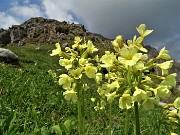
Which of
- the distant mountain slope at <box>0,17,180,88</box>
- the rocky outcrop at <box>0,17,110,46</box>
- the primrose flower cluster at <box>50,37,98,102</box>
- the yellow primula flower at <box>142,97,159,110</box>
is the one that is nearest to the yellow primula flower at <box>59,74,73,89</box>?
the primrose flower cluster at <box>50,37,98,102</box>

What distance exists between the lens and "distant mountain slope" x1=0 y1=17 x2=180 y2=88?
88.9 m

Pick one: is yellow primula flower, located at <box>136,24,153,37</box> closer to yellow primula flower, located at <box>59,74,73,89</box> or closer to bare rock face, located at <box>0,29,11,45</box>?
yellow primula flower, located at <box>59,74,73,89</box>

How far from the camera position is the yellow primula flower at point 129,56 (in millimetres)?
3291

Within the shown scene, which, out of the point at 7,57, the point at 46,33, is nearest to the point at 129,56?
the point at 7,57

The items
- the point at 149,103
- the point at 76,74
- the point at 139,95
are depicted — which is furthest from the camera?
the point at 76,74

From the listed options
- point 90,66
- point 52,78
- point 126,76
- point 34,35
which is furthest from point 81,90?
point 34,35

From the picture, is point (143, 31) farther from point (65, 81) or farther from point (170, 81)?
point (65, 81)

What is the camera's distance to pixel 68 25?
330ft

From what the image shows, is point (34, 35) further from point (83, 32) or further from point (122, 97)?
point (122, 97)

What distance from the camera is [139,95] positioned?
3211 mm

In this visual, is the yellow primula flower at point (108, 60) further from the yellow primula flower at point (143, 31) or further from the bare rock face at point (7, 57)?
the bare rock face at point (7, 57)

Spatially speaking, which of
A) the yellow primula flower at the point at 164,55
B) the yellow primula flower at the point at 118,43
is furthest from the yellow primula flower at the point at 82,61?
the yellow primula flower at the point at 164,55

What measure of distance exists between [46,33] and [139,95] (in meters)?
91.3

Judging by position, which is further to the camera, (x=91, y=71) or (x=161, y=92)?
(x=91, y=71)
